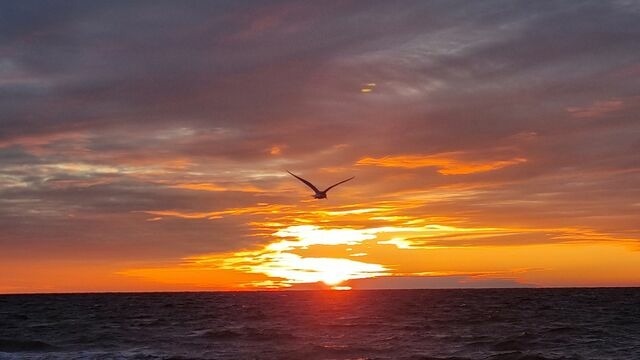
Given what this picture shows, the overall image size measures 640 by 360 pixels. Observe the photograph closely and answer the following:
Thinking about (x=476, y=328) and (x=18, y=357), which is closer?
(x=18, y=357)

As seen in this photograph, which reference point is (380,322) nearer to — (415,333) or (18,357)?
(415,333)

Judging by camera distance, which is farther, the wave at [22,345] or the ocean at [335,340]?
the wave at [22,345]

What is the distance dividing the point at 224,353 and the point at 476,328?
2451 cm

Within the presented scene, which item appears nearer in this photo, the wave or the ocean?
the ocean

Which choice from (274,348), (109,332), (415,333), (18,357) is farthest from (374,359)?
(109,332)

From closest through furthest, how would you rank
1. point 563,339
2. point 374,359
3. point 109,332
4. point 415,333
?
→ 1. point 374,359
2. point 563,339
3. point 415,333
4. point 109,332

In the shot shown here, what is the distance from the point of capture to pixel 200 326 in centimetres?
6456

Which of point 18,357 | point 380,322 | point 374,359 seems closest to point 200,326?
point 380,322

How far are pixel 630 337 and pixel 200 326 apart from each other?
3419cm

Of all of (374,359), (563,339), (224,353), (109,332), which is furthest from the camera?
(109,332)

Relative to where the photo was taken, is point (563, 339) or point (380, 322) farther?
point (380, 322)

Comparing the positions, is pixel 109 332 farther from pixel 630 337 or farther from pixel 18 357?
pixel 630 337

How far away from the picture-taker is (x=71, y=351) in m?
44.8

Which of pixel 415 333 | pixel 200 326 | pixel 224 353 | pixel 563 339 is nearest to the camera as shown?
pixel 224 353
